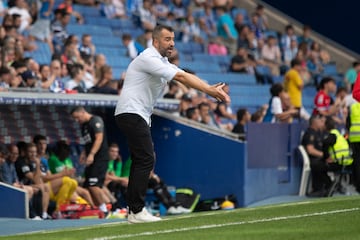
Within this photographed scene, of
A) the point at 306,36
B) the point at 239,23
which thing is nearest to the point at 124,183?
the point at 239,23

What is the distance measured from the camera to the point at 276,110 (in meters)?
19.4

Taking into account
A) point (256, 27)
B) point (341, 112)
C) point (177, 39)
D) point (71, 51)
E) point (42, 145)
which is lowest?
point (42, 145)

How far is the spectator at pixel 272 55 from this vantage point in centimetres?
2619

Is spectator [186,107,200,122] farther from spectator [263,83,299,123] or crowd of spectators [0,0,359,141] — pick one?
spectator [263,83,299,123]

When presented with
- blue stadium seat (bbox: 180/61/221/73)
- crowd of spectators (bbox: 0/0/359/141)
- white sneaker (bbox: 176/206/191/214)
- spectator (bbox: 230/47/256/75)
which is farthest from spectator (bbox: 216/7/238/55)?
white sneaker (bbox: 176/206/191/214)

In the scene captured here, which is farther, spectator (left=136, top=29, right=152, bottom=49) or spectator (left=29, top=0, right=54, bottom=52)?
spectator (left=136, top=29, right=152, bottom=49)

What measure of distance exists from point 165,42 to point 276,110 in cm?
813

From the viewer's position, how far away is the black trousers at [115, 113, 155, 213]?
11500 millimetres

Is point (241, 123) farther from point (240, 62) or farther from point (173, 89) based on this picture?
point (240, 62)

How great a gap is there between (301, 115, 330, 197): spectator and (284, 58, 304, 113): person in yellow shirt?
1414 millimetres

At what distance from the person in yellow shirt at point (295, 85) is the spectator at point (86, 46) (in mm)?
3685

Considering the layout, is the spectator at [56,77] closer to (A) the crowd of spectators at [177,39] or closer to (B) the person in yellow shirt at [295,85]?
(A) the crowd of spectators at [177,39]

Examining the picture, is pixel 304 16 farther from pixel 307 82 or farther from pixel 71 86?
pixel 71 86

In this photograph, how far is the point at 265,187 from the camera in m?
18.6
